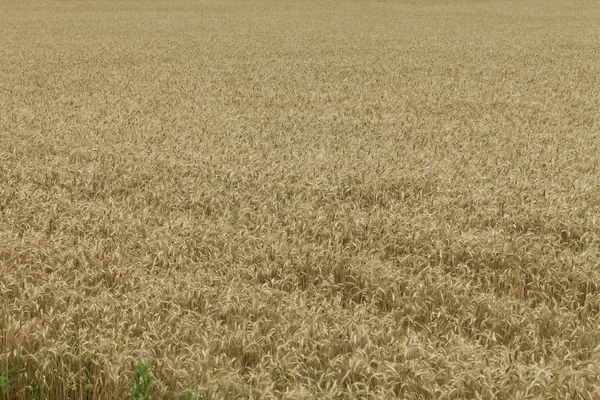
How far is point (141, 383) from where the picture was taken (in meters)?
3.35

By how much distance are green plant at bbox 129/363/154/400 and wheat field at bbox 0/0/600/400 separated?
93 millimetres

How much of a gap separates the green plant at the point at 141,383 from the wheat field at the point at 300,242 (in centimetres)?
9

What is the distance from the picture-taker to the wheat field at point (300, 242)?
11.6 ft

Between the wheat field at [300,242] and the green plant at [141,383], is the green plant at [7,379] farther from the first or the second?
the green plant at [141,383]

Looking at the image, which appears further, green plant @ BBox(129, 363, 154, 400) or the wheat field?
the wheat field

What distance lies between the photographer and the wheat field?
3537 mm

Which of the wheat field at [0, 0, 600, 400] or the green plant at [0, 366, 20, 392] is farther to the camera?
the wheat field at [0, 0, 600, 400]

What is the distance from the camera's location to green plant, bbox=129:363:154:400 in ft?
10.5

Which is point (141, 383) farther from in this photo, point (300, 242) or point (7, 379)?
point (300, 242)

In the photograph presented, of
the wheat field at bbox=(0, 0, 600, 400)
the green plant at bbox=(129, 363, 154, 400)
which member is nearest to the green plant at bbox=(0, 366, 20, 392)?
the wheat field at bbox=(0, 0, 600, 400)

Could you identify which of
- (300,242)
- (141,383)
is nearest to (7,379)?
(141,383)

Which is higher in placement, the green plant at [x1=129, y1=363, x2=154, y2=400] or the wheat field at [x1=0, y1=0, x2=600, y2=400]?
the green plant at [x1=129, y1=363, x2=154, y2=400]

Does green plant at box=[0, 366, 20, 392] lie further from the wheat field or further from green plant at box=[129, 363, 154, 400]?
green plant at box=[129, 363, 154, 400]

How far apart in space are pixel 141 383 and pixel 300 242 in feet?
7.83
